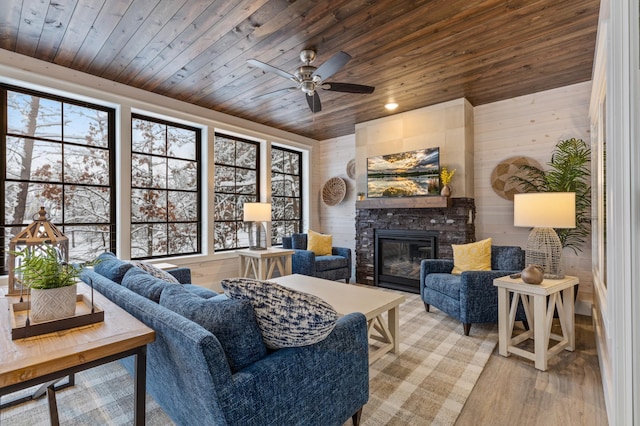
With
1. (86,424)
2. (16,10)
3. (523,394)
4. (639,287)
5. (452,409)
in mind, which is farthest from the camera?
(16,10)

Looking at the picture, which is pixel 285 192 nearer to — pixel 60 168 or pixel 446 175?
pixel 446 175

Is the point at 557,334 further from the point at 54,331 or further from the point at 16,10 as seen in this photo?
the point at 16,10

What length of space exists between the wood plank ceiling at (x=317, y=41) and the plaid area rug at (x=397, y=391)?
8.75 feet

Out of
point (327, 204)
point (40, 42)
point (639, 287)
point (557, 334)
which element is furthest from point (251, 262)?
point (639, 287)

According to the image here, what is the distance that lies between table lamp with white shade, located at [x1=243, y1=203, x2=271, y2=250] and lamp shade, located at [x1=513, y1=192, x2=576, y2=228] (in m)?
3.15

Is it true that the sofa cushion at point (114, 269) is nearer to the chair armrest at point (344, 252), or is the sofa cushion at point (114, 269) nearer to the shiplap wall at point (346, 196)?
the chair armrest at point (344, 252)

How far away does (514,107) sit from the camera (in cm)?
395

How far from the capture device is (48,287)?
124 cm

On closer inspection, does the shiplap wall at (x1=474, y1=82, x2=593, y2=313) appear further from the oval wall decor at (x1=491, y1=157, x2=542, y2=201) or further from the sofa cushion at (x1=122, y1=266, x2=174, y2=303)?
the sofa cushion at (x1=122, y1=266, x2=174, y2=303)

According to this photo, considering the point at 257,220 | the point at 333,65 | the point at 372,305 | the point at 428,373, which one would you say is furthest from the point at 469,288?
the point at 257,220

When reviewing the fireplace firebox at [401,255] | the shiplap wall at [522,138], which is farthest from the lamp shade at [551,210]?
the fireplace firebox at [401,255]

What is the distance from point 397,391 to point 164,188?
3703 mm

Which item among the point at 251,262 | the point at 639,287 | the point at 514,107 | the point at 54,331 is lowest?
the point at 251,262

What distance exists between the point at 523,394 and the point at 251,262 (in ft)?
11.5
